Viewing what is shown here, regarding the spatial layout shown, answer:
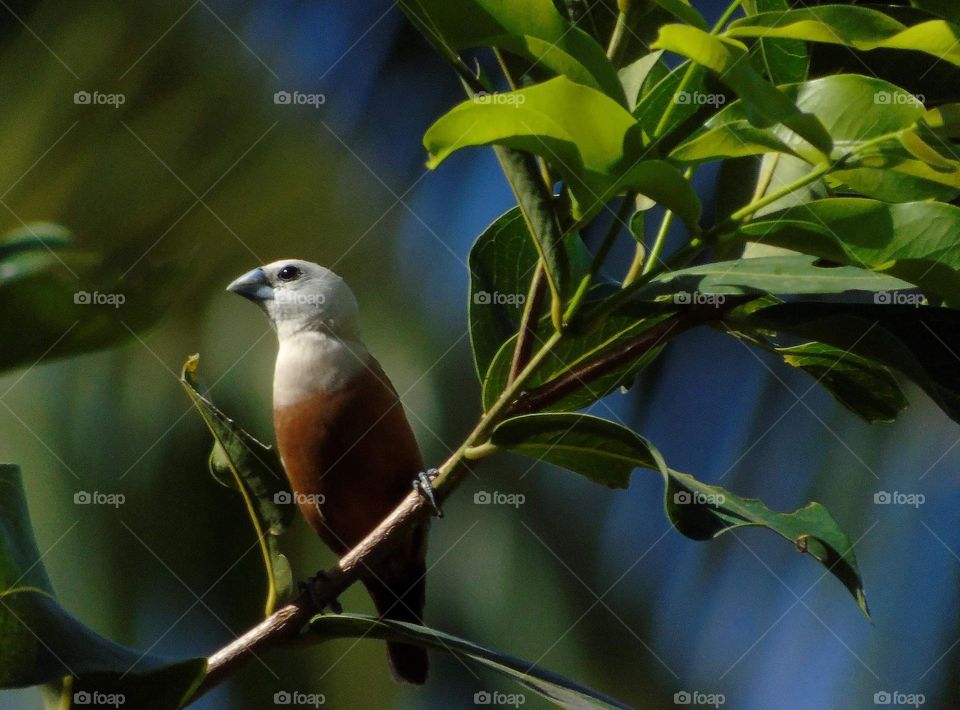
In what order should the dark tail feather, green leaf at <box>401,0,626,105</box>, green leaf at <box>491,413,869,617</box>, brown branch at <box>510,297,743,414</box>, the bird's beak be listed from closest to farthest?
green leaf at <box>401,0,626,105</box>, green leaf at <box>491,413,869,617</box>, brown branch at <box>510,297,743,414</box>, the dark tail feather, the bird's beak

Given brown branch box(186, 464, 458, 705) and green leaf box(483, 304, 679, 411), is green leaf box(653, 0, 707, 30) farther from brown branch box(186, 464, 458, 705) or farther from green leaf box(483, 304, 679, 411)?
brown branch box(186, 464, 458, 705)

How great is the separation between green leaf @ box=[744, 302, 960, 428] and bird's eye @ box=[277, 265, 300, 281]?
1718mm

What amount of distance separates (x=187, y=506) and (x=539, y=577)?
684 millimetres

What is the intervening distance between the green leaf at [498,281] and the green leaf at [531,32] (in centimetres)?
43

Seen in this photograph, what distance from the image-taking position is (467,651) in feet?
4.12

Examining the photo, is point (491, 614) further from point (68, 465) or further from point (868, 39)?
point (868, 39)

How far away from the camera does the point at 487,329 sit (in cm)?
137

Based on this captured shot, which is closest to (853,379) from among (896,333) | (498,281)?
(896,333)

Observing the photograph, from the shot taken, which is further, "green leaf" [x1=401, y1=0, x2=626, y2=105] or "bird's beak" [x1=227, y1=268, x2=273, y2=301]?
"bird's beak" [x1=227, y1=268, x2=273, y2=301]

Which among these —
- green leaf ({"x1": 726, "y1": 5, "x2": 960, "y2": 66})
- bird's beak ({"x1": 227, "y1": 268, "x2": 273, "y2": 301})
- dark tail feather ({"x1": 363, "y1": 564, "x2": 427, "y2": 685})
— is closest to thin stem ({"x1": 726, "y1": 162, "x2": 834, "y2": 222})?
green leaf ({"x1": 726, "y1": 5, "x2": 960, "y2": 66})

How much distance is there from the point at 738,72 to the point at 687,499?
18.0 inches

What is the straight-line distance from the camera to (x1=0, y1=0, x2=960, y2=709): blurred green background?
187 centimetres

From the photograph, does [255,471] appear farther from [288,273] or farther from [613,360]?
[288,273]

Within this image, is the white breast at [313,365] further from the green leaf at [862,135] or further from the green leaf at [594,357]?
the green leaf at [862,135]
